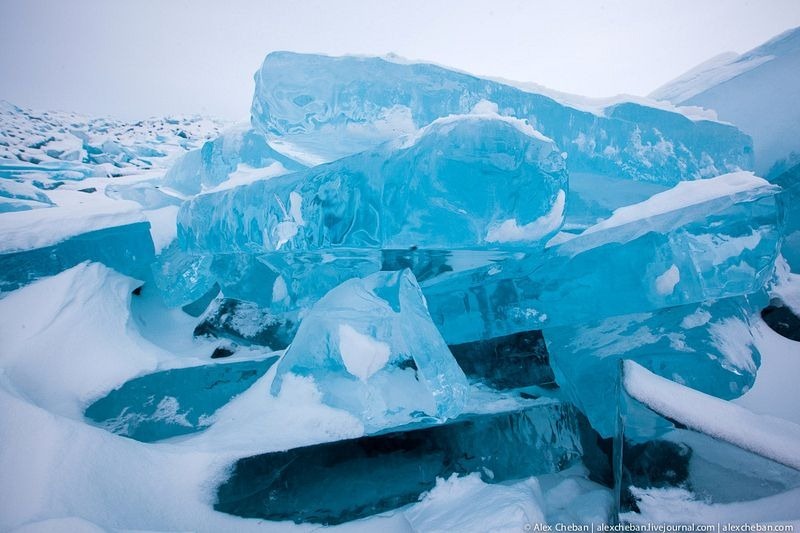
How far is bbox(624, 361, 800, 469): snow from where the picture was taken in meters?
0.70

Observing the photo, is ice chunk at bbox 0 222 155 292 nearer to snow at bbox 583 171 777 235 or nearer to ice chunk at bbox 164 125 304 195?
ice chunk at bbox 164 125 304 195

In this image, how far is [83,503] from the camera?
0.67 m

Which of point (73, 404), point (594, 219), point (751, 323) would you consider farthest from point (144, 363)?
point (751, 323)

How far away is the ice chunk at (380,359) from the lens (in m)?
0.88

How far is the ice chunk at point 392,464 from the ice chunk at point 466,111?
104 cm

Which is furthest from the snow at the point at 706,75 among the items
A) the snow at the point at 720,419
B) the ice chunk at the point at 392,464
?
the ice chunk at the point at 392,464

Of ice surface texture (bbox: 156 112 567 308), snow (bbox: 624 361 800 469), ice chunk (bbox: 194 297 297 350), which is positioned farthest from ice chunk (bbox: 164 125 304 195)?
snow (bbox: 624 361 800 469)

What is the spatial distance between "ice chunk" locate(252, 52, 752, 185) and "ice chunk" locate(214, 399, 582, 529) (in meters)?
1.04

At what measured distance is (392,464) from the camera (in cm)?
95

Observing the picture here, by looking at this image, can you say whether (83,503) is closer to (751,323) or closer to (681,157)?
(751,323)

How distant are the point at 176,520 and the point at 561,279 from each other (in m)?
1.19

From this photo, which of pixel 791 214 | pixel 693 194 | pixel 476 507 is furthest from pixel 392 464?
pixel 791 214

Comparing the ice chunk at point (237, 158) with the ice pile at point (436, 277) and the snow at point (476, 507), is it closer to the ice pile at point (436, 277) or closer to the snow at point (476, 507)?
the ice pile at point (436, 277)

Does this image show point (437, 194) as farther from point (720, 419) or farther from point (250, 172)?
point (250, 172)
